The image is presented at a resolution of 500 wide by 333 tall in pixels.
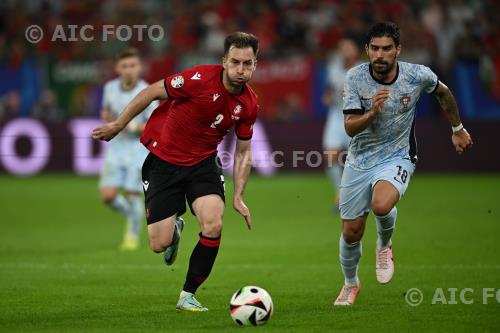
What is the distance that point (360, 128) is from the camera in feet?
26.4

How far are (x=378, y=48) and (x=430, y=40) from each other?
559 inches

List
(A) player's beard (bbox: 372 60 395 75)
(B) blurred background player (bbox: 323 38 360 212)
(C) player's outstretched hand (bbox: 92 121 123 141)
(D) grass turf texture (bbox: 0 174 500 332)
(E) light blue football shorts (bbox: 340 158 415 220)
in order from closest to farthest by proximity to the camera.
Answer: (D) grass turf texture (bbox: 0 174 500 332), (C) player's outstretched hand (bbox: 92 121 123 141), (A) player's beard (bbox: 372 60 395 75), (E) light blue football shorts (bbox: 340 158 415 220), (B) blurred background player (bbox: 323 38 360 212)

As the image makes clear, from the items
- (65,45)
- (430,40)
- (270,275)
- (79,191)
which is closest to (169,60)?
(65,45)

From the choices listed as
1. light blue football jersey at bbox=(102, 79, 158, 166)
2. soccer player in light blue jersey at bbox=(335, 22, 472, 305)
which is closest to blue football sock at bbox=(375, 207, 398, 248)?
soccer player in light blue jersey at bbox=(335, 22, 472, 305)

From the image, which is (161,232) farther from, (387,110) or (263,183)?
(263,183)

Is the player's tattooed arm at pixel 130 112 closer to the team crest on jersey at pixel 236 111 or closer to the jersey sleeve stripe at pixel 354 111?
the team crest on jersey at pixel 236 111

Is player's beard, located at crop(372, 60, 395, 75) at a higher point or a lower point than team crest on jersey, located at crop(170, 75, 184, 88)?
higher

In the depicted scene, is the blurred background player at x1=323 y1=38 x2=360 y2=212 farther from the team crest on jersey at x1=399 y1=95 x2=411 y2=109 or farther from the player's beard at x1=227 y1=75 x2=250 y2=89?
the player's beard at x1=227 y1=75 x2=250 y2=89

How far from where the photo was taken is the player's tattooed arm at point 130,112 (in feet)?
26.5

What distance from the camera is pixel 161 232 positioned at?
8.67m

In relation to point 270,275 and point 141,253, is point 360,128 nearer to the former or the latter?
point 270,275

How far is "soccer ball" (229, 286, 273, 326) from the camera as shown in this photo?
25.1ft

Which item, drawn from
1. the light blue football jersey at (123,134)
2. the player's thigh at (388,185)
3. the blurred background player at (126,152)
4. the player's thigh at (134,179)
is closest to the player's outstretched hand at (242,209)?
the player's thigh at (388,185)

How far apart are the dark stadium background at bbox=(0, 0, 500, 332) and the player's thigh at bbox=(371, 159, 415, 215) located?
90 centimetres
